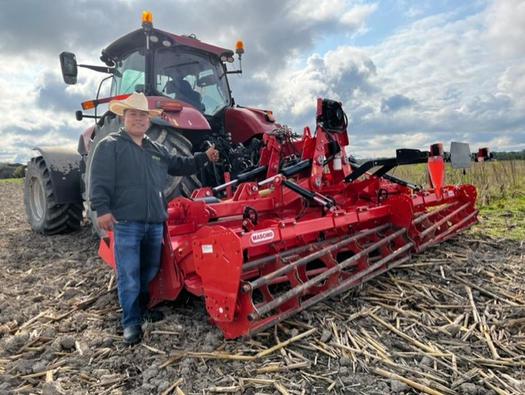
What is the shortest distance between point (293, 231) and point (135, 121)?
1.33 metres

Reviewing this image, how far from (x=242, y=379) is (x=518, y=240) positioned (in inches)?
160

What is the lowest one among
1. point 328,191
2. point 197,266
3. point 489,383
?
point 489,383

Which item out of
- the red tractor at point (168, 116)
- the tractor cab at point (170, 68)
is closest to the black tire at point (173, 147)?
the red tractor at point (168, 116)

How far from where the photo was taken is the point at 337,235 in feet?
12.3

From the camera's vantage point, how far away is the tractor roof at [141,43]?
15.5 feet

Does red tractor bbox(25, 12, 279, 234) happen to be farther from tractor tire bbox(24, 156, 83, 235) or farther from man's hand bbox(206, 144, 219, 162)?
man's hand bbox(206, 144, 219, 162)

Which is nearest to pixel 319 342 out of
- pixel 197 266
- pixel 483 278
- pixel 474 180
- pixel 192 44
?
pixel 197 266

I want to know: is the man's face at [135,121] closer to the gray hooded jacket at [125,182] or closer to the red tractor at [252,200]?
the gray hooded jacket at [125,182]

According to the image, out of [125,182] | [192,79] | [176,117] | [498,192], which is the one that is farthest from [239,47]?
[498,192]

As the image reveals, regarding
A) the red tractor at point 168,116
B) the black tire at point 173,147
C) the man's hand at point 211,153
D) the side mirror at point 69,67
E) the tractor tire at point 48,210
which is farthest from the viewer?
the tractor tire at point 48,210

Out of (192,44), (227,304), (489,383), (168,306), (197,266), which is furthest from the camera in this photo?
(192,44)

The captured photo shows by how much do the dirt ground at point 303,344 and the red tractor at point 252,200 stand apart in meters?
0.20

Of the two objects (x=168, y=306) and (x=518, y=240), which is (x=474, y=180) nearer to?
(x=518, y=240)

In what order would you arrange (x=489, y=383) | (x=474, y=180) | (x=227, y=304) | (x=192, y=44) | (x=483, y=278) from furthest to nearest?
1. (x=474, y=180)
2. (x=192, y=44)
3. (x=483, y=278)
4. (x=227, y=304)
5. (x=489, y=383)
